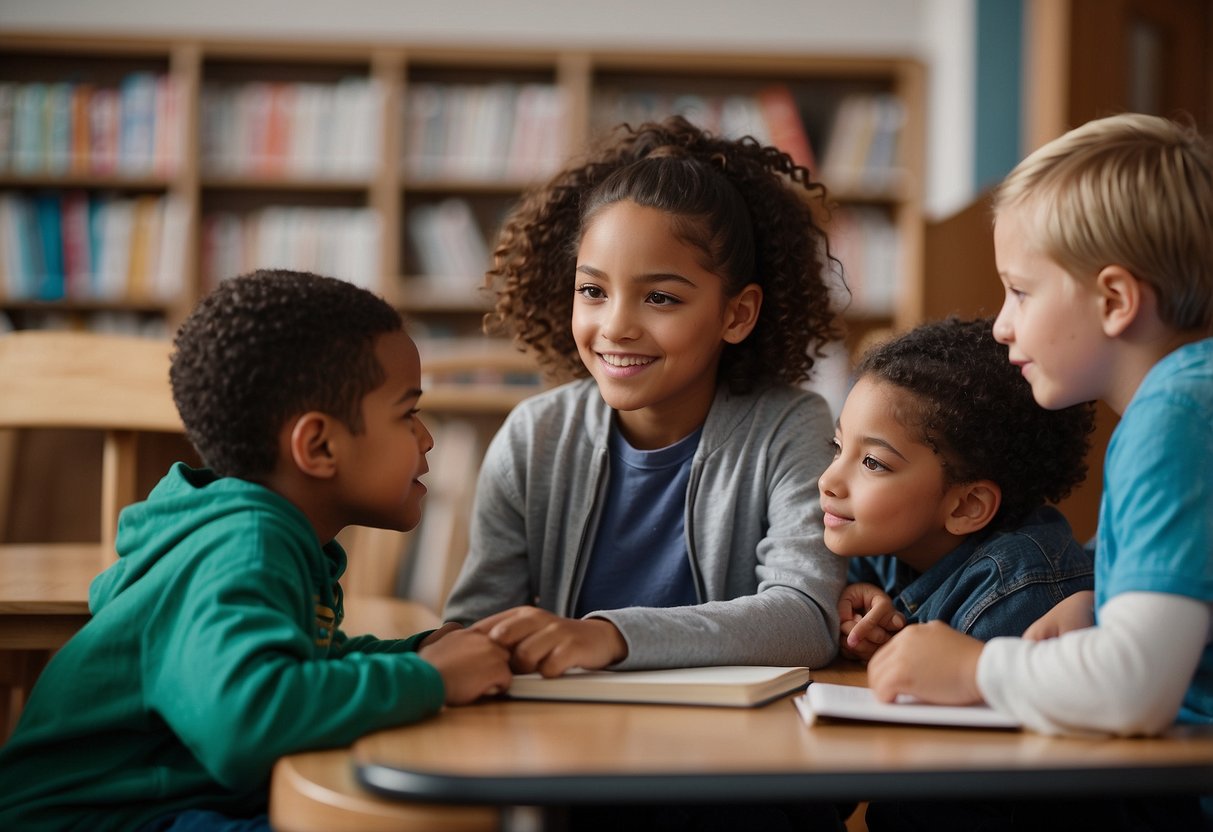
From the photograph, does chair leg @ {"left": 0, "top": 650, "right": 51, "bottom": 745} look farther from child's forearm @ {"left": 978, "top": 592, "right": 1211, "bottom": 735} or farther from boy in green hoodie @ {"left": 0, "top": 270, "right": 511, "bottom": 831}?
child's forearm @ {"left": 978, "top": 592, "right": 1211, "bottom": 735}

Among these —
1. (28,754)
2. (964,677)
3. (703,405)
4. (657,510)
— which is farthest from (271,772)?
(703,405)

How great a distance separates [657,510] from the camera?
4.83ft

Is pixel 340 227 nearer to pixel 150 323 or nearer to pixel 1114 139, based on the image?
pixel 150 323

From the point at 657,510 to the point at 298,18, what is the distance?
12.2 feet

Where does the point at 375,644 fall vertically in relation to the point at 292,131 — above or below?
below

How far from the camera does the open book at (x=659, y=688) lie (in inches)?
37.5

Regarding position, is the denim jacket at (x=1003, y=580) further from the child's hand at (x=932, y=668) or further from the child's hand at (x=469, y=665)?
the child's hand at (x=469, y=665)

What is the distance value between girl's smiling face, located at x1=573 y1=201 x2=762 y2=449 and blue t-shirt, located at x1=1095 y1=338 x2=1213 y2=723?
567mm

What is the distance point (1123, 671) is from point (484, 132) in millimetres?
3953

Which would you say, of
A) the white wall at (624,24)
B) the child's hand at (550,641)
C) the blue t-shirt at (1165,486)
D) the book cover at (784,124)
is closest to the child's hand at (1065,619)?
the blue t-shirt at (1165,486)

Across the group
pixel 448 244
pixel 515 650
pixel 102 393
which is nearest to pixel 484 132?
pixel 448 244

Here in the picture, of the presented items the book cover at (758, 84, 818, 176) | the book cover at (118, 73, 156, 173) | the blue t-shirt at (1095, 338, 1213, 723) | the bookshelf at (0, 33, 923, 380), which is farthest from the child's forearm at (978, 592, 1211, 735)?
the book cover at (118, 73, 156, 173)

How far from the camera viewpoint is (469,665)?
958 mm

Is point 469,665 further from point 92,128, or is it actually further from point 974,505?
point 92,128
